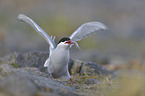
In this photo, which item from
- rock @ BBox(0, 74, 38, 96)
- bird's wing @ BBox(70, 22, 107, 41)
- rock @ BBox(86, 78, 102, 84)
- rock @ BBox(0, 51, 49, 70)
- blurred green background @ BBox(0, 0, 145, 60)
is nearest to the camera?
rock @ BBox(0, 74, 38, 96)

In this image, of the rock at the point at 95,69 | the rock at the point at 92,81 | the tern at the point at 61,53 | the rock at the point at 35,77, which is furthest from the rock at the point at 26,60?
the rock at the point at 92,81

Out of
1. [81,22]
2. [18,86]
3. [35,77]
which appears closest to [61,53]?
[35,77]

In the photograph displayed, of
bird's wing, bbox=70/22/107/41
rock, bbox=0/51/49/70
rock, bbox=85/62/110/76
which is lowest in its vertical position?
rock, bbox=85/62/110/76

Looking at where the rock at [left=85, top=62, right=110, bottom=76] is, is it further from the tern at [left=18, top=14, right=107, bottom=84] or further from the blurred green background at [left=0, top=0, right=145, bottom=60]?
the blurred green background at [left=0, top=0, right=145, bottom=60]

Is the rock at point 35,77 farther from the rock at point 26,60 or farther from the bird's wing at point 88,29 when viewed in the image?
the bird's wing at point 88,29

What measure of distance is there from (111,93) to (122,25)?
19454 millimetres

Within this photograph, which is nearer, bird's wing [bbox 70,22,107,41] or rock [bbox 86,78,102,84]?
rock [bbox 86,78,102,84]

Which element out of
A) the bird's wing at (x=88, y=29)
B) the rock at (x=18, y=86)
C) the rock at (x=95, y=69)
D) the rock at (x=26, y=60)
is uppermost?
the bird's wing at (x=88, y=29)

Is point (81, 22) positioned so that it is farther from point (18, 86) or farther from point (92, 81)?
point (18, 86)

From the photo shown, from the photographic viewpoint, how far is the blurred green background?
16.3 metres

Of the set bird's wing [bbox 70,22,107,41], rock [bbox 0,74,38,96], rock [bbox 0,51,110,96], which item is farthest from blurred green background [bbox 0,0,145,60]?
rock [bbox 0,74,38,96]

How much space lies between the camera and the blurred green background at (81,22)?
53.5ft

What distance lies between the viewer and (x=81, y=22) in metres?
20.6

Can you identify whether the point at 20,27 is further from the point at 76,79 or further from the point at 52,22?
the point at 76,79
